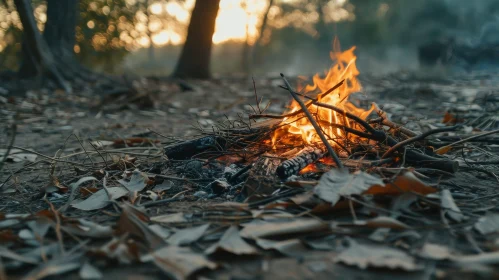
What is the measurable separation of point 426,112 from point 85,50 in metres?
10.4

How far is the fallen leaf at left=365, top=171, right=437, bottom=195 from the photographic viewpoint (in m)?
1.96

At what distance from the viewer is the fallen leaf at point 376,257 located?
1456 millimetres

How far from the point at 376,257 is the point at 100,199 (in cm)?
137

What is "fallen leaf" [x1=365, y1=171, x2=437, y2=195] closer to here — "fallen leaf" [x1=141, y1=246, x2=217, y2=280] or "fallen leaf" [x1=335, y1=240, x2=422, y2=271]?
"fallen leaf" [x1=335, y1=240, x2=422, y2=271]

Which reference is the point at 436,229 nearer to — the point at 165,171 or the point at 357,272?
the point at 357,272

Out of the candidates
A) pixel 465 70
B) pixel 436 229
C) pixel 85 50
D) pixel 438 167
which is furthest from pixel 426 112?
pixel 85 50

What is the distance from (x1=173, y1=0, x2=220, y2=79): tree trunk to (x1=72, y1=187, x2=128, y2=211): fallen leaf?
808cm

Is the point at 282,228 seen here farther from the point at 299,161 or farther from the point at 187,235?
the point at 299,161

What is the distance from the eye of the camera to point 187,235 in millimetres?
1778

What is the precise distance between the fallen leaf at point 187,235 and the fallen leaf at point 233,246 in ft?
0.35

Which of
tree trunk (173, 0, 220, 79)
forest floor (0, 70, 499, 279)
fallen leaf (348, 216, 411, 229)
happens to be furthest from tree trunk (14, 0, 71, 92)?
fallen leaf (348, 216, 411, 229)

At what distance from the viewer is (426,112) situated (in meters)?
5.79

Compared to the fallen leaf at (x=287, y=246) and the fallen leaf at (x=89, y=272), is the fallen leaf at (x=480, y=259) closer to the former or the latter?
the fallen leaf at (x=287, y=246)

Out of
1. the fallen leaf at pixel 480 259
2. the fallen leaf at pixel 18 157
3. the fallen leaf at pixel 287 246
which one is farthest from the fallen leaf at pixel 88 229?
the fallen leaf at pixel 18 157
